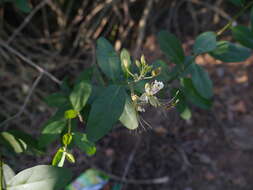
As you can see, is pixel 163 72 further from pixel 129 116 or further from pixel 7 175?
pixel 7 175

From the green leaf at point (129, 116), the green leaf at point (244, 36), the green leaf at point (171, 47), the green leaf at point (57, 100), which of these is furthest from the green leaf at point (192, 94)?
the green leaf at point (57, 100)

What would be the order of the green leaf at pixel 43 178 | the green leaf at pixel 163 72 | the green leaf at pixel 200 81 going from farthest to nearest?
the green leaf at pixel 200 81 < the green leaf at pixel 163 72 < the green leaf at pixel 43 178

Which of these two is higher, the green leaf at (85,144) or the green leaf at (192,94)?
the green leaf at (85,144)

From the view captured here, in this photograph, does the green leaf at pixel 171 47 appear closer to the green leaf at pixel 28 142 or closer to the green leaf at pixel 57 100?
the green leaf at pixel 57 100

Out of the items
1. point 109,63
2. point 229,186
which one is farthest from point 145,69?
point 229,186

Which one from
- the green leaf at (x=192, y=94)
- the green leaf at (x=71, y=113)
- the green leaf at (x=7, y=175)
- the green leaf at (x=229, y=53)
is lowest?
the green leaf at (x=192, y=94)

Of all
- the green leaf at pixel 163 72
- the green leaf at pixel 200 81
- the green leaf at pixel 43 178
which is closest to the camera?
the green leaf at pixel 43 178
